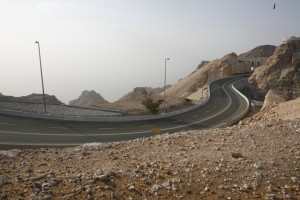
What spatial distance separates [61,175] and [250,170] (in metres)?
6.53

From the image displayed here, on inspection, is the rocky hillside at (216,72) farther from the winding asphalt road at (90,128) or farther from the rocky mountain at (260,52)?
the winding asphalt road at (90,128)

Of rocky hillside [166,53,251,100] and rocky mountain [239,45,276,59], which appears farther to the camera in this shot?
rocky mountain [239,45,276,59]

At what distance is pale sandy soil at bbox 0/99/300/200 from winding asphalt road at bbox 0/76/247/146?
41.6 feet

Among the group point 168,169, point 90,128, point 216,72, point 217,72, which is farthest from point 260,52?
point 168,169

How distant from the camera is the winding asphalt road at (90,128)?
27.7 meters

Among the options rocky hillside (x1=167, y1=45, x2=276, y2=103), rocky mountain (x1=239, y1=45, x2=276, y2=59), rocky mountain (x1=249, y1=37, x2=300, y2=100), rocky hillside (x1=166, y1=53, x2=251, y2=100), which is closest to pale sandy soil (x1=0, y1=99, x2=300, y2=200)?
rocky mountain (x1=249, y1=37, x2=300, y2=100)

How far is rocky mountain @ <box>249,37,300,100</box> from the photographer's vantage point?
80562mm

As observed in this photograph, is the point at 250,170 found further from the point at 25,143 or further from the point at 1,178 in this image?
the point at 25,143

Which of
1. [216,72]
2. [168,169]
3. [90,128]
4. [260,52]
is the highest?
[260,52]

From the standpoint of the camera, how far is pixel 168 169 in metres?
11.7

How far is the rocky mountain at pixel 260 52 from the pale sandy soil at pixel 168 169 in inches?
6185

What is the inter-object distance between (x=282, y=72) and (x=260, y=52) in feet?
285

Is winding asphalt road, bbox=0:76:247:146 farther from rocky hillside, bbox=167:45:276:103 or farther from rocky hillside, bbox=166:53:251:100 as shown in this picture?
rocky hillside, bbox=166:53:251:100

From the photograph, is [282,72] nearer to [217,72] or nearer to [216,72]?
[217,72]
